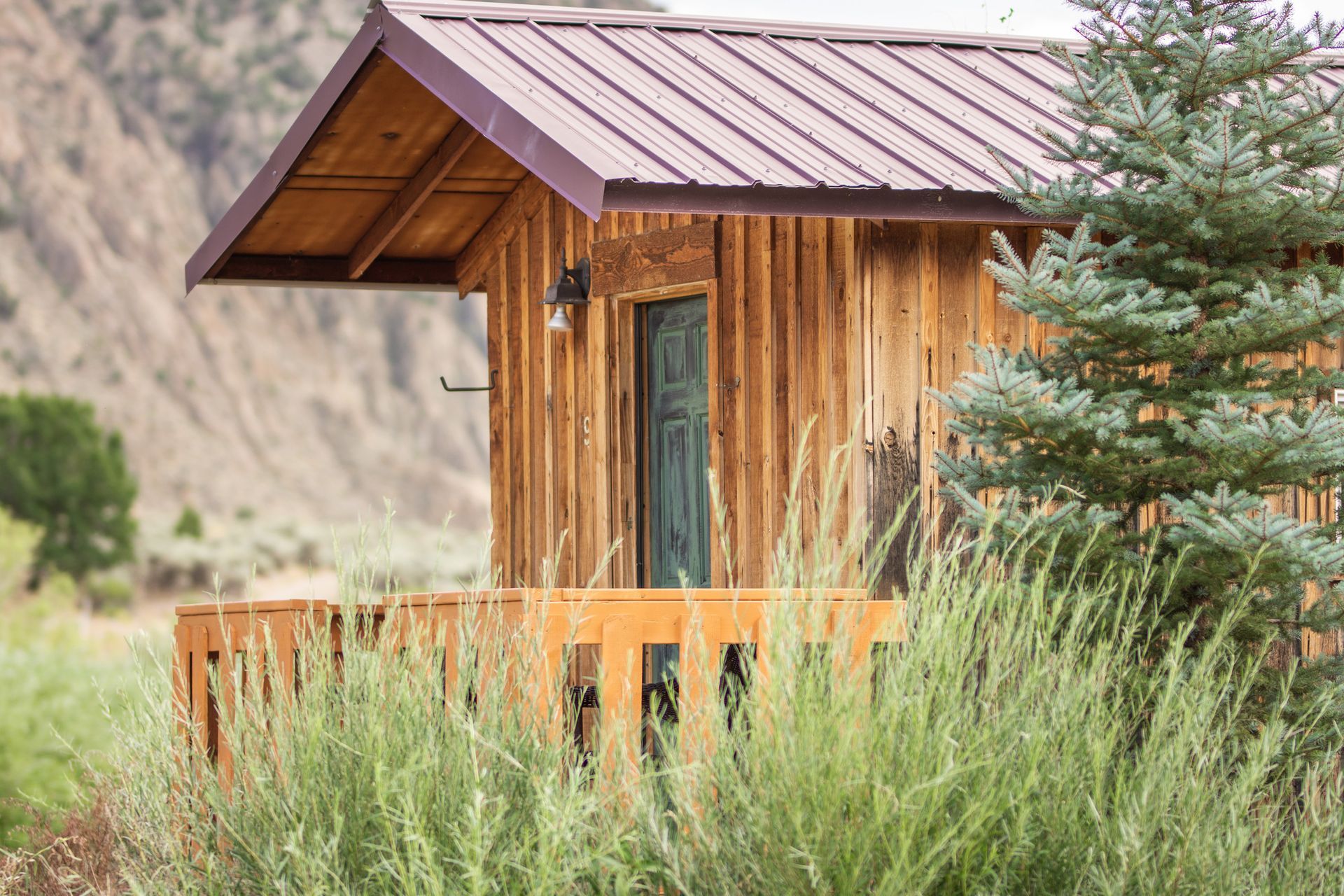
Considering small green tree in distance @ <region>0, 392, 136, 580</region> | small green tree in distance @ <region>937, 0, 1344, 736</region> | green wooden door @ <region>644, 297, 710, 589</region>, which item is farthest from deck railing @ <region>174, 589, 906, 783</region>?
small green tree in distance @ <region>0, 392, 136, 580</region>

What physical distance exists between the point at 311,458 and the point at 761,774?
1551 inches

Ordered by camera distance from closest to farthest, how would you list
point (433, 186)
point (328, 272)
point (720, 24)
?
point (720, 24)
point (433, 186)
point (328, 272)

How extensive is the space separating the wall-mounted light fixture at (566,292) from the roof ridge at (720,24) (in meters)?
1.23

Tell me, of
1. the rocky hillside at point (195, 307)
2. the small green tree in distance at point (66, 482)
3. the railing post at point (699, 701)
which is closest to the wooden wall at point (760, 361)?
the railing post at point (699, 701)

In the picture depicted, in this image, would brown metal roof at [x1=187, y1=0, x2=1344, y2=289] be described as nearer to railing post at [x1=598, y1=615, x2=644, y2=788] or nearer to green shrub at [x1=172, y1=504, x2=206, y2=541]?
railing post at [x1=598, y1=615, x2=644, y2=788]

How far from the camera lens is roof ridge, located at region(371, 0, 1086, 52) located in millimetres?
7664

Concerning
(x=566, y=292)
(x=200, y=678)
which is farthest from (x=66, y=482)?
(x=200, y=678)

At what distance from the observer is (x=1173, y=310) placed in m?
5.39

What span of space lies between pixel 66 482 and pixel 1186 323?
30.6 meters

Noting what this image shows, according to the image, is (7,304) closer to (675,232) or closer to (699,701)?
(675,232)

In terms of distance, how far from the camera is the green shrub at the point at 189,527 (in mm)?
37156

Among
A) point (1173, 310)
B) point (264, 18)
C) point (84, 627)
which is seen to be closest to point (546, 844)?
point (1173, 310)

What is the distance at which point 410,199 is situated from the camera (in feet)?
28.6

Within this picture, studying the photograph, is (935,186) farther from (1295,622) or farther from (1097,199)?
(1295,622)
